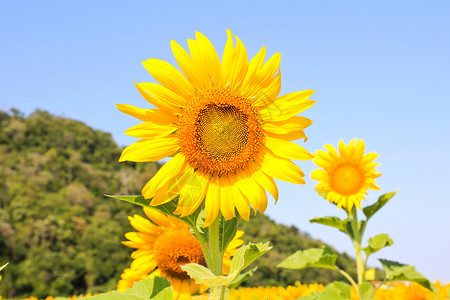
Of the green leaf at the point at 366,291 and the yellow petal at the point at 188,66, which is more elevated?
the yellow petal at the point at 188,66

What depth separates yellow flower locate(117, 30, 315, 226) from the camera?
2.06 meters

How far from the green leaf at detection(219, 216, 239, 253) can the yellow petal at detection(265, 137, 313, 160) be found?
1.28ft

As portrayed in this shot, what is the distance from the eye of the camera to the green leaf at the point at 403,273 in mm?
5074

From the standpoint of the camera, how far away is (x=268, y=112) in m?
2.17

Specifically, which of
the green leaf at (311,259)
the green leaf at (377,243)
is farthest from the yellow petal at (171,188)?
the green leaf at (377,243)

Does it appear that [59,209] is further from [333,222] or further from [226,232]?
[226,232]

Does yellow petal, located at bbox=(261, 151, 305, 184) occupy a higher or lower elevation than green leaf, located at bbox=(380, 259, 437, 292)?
higher

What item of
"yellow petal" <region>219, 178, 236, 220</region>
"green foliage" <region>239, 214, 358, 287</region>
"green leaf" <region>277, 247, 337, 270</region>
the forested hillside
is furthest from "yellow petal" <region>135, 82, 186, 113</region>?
the forested hillside

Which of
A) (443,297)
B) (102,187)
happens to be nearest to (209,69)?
(443,297)

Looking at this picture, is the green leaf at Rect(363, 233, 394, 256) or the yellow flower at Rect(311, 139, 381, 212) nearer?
the green leaf at Rect(363, 233, 394, 256)

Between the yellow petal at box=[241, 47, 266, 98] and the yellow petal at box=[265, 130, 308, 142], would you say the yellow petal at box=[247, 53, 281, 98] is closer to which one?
the yellow petal at box=[241, 47, 266, 98]

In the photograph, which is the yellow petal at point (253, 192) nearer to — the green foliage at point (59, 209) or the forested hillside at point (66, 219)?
the forested hillside at point (66, 219)

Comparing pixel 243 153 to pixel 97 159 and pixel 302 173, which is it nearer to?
pixel 302 173

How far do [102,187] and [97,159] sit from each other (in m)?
15.7
